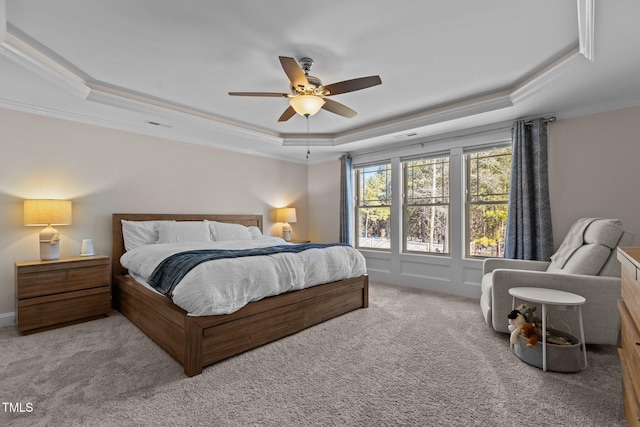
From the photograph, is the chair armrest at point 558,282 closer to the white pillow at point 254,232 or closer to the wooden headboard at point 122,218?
the white pillow at point 254,232

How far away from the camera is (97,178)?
3783 millimetres

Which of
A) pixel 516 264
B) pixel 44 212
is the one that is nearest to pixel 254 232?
pixel 44 212

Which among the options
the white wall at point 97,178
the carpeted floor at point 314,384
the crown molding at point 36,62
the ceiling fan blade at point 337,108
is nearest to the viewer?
the carpeted floor at point 314,384

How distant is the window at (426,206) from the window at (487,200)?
0.35 m

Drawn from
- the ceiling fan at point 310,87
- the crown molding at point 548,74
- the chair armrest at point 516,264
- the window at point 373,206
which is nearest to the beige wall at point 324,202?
the window at point 373,206

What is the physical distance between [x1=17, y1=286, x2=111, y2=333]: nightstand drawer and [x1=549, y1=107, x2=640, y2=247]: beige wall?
540cm

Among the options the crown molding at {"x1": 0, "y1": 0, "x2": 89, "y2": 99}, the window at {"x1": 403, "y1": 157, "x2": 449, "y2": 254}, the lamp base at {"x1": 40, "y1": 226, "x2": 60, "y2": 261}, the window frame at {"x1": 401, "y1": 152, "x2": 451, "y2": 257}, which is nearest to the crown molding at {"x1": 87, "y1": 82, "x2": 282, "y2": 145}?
the crown molding at {"x1": 0, "y1": 0, "x2": 89, "y2": 99}

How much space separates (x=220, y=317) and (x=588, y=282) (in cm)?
302

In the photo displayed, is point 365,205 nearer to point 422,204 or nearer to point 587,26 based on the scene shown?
point 422,204

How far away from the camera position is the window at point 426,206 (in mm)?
4625

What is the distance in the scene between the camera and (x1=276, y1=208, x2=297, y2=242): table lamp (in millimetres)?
5653

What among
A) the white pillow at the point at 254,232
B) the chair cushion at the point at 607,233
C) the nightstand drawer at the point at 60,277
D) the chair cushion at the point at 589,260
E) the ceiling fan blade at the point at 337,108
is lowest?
the nightstand drawer at the point at 60,277

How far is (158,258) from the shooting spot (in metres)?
3.04

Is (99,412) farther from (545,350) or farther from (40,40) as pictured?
(545,350)
